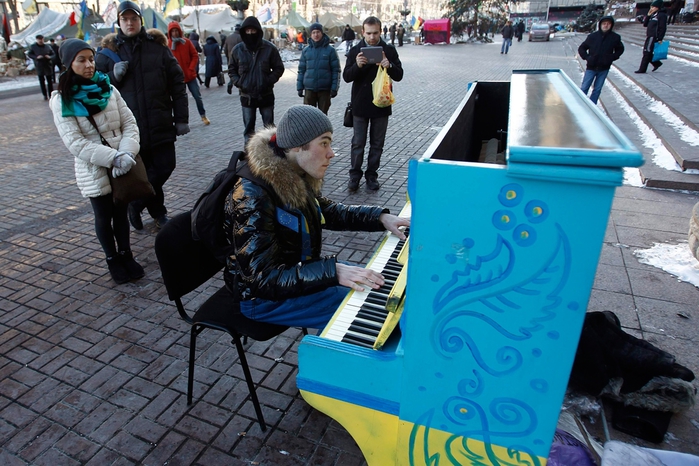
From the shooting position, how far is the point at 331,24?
39938 millimetres

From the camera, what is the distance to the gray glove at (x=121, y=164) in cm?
337

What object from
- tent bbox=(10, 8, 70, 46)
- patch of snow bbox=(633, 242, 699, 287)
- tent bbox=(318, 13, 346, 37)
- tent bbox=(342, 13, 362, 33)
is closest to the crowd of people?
patch of snow bbox=(633, 242, 699, 287)

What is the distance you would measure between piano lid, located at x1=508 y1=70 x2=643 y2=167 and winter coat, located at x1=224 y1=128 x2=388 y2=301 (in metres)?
0.94

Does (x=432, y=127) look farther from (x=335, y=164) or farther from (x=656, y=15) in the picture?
(x=656, y=15)

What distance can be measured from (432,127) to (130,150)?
20.6 ft

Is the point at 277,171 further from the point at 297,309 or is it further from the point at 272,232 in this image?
the point at 297,309

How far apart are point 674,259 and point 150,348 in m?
4.21

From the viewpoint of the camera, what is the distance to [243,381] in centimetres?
268

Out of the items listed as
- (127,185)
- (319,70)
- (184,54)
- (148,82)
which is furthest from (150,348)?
(184,54)

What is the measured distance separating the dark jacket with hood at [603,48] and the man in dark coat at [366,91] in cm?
519

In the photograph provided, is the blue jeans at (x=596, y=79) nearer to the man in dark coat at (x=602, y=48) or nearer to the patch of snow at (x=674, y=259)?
the man in dark coat at (x=602, y=48)

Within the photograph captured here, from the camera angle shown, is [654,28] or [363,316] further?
[654,28]

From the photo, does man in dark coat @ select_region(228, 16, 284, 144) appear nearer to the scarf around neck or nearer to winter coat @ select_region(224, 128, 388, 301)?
the scarf around neck

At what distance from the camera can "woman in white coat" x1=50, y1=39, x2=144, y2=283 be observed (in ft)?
10.3
